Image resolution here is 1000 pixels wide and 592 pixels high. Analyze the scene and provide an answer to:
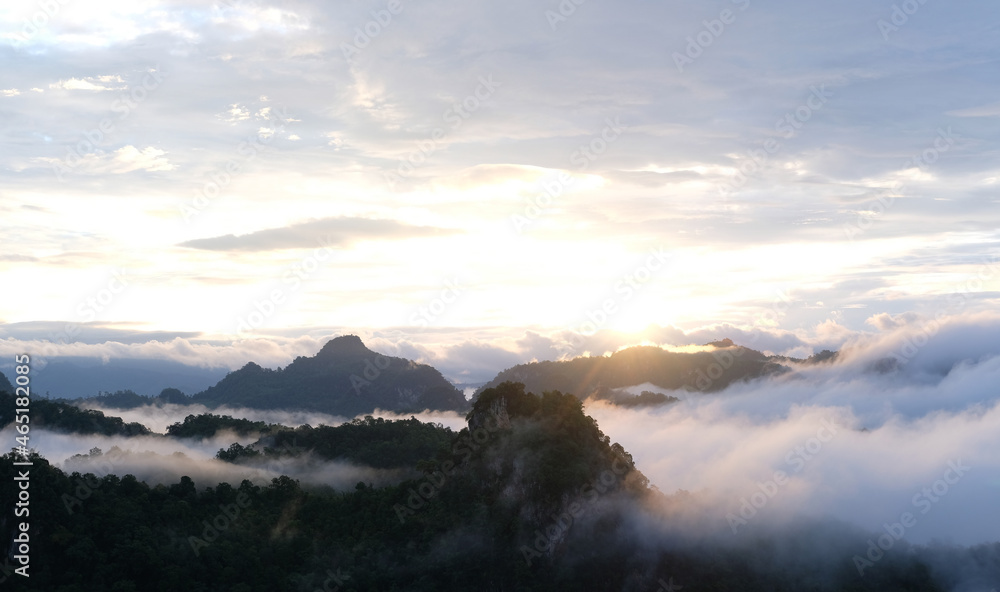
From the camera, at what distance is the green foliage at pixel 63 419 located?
15512cm

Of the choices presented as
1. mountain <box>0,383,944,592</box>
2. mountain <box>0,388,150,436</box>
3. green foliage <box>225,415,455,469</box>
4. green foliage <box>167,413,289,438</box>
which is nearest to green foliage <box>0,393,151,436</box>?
mountain <box>0,388,150,436</box>

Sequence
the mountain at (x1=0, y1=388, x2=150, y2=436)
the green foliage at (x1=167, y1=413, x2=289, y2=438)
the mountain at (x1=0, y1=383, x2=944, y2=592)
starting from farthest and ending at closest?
the green foliage at (x1=167, y1=413, x2=289, y2=438)
the mountain at (x1=0, y1=388, x2=150, y2=436)
the mountain at (x1=0, y1=383, x2=944, y2=592)

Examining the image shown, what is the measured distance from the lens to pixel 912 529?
15825cm

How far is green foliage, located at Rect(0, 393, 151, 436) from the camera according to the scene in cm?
15512

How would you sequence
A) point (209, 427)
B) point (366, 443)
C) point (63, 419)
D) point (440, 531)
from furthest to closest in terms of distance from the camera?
point (209, 427) → point (366, 443) → point (63, 419) → point (440, 531)

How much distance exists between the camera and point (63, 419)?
15662 centimetres

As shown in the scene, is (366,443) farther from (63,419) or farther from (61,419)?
(61,419)

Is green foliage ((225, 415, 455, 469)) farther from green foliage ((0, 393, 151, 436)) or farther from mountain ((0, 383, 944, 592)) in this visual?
green foliage ((0, 393, 151, 436))

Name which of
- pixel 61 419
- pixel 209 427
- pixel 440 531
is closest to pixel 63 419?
pixel 61 419

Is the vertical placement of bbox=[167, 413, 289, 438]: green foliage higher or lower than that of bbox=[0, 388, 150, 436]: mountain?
lower

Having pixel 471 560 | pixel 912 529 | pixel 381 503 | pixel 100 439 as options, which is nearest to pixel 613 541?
pixel 471 560

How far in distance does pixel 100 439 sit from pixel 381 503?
83.2 meters

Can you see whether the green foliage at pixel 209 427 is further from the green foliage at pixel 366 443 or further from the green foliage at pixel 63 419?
the green foliage at pixel 366 443

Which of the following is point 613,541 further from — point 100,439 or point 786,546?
point 100,439
